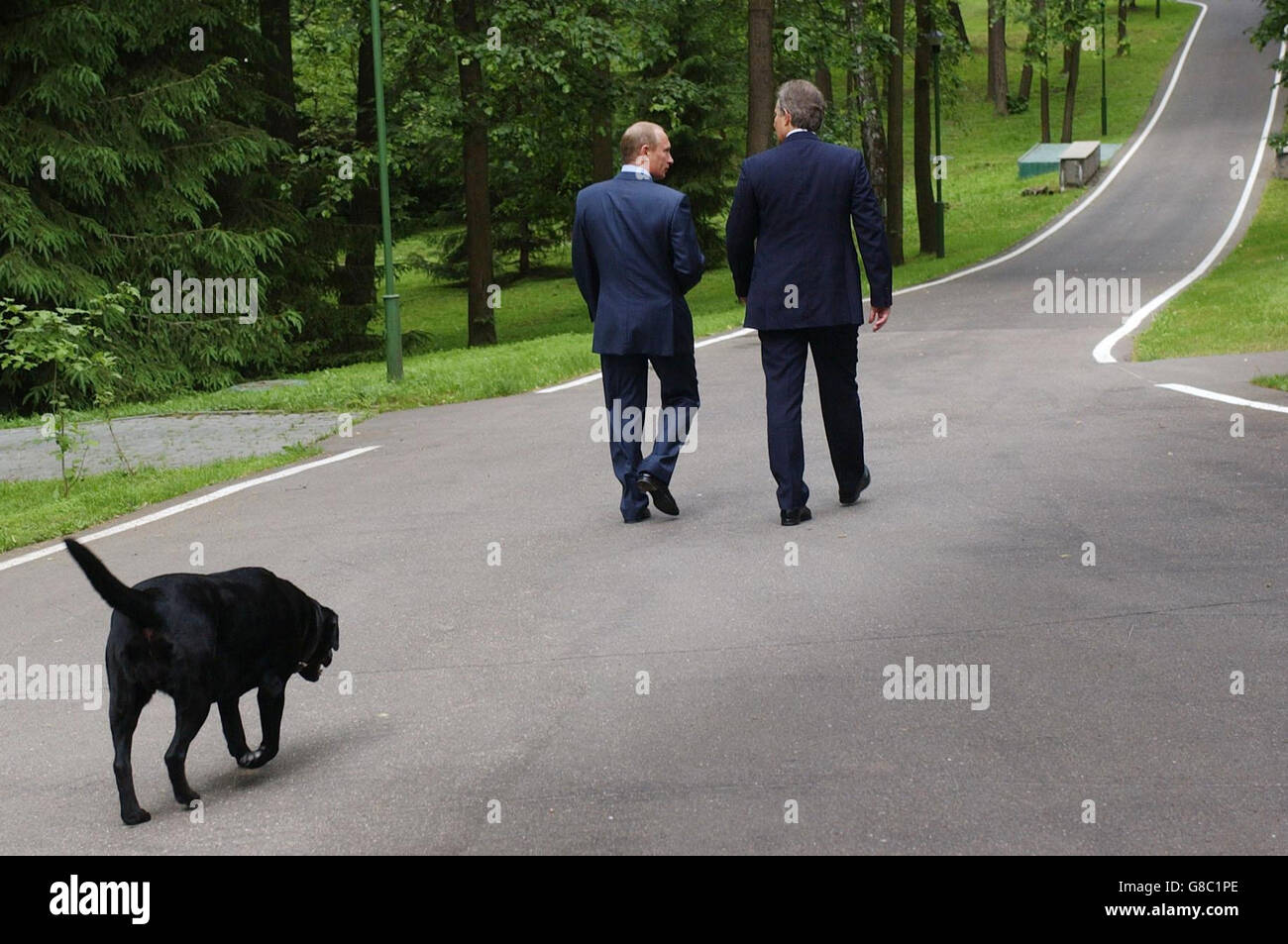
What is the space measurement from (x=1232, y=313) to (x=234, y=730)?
17100mm

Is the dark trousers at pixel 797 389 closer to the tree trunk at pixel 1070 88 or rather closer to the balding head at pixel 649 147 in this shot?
the balding head at pixel 649 147

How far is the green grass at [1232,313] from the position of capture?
16.0 metres

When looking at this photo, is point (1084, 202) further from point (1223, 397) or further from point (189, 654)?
point (189, 654)

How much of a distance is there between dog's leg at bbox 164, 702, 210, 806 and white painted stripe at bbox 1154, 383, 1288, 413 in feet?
29.5

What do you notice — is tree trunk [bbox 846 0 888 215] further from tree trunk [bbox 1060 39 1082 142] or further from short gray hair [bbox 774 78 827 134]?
short gray hair [bbox 774 78 827 134]

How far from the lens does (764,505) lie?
920 cm

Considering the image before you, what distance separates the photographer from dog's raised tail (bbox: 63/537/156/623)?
14.5 feet

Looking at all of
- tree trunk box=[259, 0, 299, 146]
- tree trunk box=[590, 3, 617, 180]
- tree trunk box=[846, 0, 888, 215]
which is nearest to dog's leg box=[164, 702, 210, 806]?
tree trunk box=[590, 3, 617, 180]

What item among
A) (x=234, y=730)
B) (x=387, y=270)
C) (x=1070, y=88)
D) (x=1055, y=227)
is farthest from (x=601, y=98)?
(x=1070, y=88)

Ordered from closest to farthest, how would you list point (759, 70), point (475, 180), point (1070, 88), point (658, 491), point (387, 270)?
point (658, 491) → point (387, 270) → point (759, 70) → point (475, 180) → point (1070, 88)

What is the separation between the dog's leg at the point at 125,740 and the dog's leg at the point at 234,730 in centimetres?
40

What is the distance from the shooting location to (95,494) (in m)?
11.3

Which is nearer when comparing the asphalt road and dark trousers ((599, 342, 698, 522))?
the asphalt road

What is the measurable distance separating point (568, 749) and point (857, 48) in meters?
29.1
